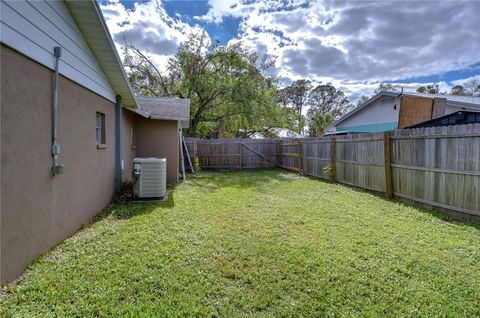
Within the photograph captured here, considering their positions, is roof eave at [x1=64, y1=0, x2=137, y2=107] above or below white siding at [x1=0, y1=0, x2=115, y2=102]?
above

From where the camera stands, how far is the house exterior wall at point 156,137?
956cm

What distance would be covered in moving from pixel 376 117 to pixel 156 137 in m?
13.8

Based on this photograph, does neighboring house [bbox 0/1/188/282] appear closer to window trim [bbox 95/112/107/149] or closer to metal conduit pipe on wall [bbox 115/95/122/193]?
window trim [bbox 95/112/107/149]

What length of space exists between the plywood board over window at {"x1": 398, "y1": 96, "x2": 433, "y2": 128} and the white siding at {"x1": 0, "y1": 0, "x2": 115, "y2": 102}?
48.6 feet

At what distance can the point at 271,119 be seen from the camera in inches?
771

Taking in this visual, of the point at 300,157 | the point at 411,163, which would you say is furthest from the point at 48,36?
the point at 300,157

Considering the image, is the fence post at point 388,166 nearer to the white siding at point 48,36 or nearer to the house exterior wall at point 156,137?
the house exterior wall at point 156,137

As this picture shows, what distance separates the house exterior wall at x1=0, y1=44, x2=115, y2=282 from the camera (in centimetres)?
259

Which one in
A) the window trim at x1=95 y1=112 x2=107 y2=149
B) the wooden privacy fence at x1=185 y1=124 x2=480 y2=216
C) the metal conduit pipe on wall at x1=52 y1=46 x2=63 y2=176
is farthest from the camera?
the window trim at x1=95 y1=112 x2=107 y2=149

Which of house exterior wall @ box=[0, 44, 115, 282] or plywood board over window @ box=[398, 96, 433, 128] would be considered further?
plywood board over window @ box=[398, 96, 433, 128]

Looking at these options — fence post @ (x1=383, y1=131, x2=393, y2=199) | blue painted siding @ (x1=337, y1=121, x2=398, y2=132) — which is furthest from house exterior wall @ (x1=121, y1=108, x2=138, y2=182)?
blue painted siding @ (x1=337, y1=121, x2=398, y2=132)

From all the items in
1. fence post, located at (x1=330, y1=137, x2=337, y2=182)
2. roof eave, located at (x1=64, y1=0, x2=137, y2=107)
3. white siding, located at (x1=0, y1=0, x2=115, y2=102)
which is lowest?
fence post, located at (x1=330, y1=137, x2=337, y2=182)

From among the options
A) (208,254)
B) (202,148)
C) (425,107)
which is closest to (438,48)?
(425,107)

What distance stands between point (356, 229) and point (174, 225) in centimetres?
329
